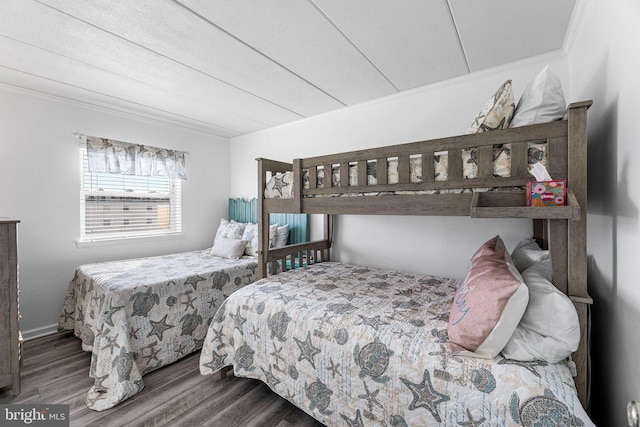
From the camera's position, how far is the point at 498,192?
4.20ft

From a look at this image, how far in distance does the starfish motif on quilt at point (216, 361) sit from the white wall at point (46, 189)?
1960 mm

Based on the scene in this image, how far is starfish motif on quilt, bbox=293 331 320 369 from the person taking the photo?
1480 mm

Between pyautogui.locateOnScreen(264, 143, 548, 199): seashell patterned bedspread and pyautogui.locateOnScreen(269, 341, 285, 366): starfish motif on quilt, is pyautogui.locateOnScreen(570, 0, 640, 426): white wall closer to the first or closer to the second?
pyautogui.locateOnScreen(264, 143, 548, 199): seashell patterned bedspread

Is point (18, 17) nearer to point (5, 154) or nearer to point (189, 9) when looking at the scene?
point (189, 9)

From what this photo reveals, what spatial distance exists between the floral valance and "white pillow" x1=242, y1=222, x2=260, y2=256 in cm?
114

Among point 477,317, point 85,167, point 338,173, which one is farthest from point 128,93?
point 477,317

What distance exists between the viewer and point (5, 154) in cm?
241

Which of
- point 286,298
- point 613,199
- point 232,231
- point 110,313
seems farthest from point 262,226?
point 613,199

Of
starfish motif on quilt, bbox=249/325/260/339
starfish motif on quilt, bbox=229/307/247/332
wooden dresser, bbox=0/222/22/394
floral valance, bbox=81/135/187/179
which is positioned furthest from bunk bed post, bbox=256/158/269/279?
floral valance, bbox=81/135/187/179

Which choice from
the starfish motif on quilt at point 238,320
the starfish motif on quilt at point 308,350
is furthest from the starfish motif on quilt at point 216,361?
the starfish motif on quilt at point 308,350

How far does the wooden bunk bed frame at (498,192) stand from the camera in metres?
1.12

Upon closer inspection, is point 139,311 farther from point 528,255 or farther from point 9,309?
point 528,255

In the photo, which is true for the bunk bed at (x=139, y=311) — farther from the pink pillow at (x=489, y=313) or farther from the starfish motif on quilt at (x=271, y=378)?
the pink pillow at (x=489, y=313)

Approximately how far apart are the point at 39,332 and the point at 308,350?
283cm
